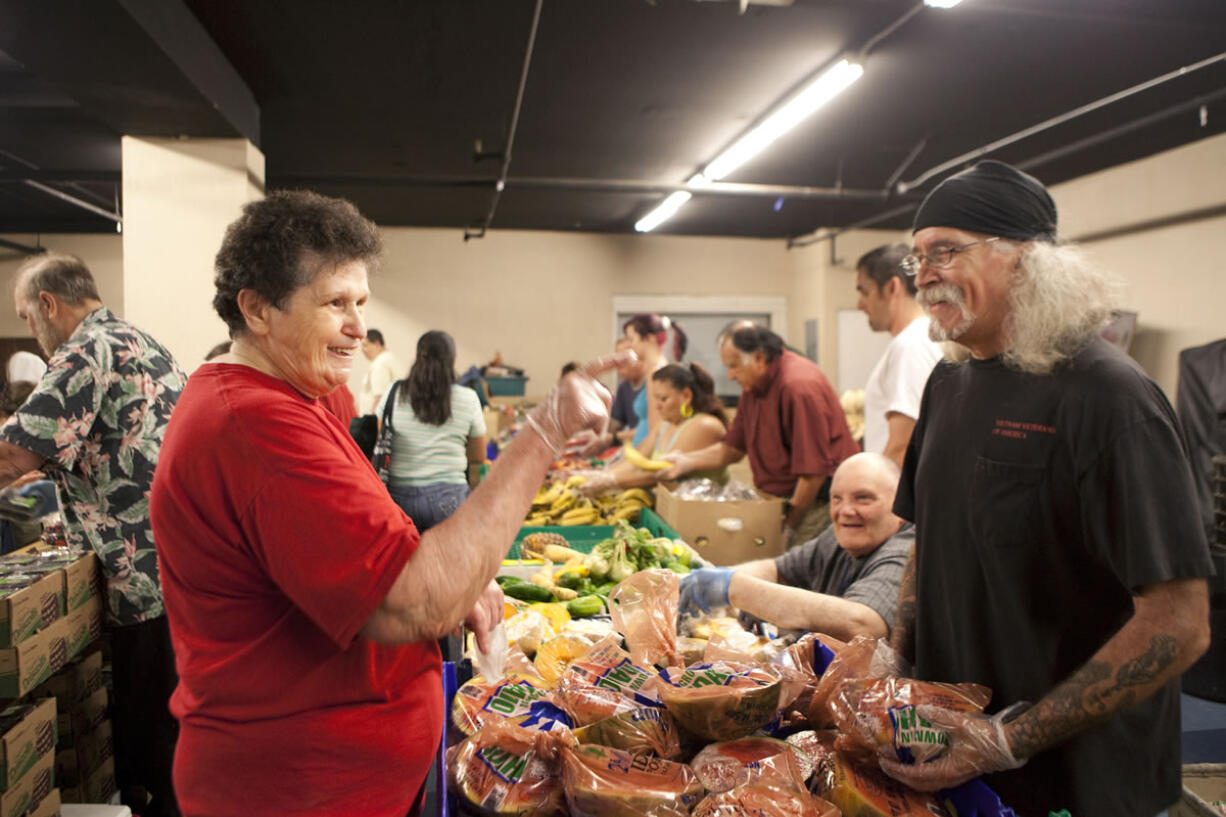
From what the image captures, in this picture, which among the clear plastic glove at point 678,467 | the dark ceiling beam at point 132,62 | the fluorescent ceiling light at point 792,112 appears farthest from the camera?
the fluorescent ceiling light at point 792,112

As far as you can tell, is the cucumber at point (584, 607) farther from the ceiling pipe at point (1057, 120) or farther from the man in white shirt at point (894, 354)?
the ceiling pipe at point (1057, 120)

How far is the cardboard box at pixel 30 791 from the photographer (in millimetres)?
2076

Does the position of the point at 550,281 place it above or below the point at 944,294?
above

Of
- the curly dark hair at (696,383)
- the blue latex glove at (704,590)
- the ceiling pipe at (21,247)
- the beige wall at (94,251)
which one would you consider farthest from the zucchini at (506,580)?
the ceiling pipe at (21,247)

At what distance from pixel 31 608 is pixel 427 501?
203 cm

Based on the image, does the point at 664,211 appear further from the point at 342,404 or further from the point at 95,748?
the point at 95,748

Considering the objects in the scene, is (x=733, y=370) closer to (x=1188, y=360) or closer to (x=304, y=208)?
(x=304, y=208)

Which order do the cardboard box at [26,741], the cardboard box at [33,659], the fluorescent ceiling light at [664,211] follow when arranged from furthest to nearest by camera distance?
the fluorescent ceiling light at [664,211]
the cardboard box at [33,659]
the cardboard box at [26,741]

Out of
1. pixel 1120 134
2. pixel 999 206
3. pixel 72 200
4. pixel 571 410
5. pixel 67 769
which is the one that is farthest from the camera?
pixel 72 200

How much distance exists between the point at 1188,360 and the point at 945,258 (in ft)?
20.1

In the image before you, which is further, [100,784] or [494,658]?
[100,784]

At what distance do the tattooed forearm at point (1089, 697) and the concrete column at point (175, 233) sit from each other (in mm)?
5206

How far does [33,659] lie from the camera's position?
7.44 feet

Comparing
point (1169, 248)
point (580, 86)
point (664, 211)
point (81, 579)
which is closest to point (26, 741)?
point (81, 579)
